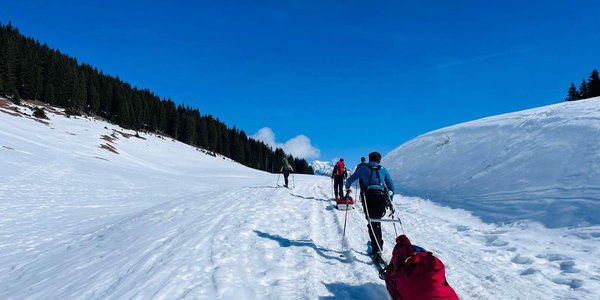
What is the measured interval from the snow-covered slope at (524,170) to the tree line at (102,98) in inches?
1316

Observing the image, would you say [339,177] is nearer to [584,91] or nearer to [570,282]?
[570,282]

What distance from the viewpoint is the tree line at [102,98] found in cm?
6806

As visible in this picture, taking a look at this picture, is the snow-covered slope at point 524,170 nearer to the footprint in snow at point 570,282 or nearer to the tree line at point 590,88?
the footprint in snow at point 570,282

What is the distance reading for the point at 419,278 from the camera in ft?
13.4

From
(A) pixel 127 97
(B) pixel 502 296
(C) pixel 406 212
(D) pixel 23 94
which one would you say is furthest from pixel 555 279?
(A) pixel 127 97

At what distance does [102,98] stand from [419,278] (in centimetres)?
9885

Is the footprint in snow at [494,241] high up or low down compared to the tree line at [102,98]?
down

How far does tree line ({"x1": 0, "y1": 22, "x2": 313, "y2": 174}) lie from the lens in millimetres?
68062

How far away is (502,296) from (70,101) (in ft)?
294

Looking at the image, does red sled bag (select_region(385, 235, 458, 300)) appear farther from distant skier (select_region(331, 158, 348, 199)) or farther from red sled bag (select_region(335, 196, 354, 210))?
distant skier (select_region(331, 158, 348, 199))

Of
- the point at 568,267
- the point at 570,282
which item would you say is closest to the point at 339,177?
the point at 568,267

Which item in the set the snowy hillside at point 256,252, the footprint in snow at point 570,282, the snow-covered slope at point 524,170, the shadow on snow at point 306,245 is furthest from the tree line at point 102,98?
the footprint in snow at point 570,282

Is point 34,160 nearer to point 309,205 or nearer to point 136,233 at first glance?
point 136,233

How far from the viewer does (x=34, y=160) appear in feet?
83.1
